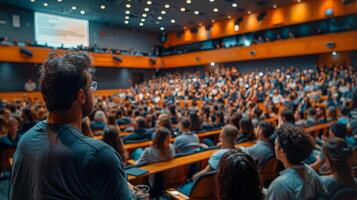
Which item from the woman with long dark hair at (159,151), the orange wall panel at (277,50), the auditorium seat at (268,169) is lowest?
the auditorium seat at (268,169)

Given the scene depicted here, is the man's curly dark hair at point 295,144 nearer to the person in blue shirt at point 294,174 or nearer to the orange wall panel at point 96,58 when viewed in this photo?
the person in blue shirt at point 294,174

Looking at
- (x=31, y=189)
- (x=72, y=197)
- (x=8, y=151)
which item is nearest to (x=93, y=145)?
(x=72, y=197)

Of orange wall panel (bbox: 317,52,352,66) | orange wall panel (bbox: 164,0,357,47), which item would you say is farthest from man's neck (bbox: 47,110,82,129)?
orange wall panel (bbox: 317,52,352,66)

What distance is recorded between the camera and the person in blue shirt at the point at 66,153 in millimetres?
965

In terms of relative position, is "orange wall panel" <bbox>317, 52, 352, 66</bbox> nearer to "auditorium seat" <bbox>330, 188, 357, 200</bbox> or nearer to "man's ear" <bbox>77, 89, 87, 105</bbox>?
"auditorium seat" <bbox>330, 188, 357, 200</bbox>

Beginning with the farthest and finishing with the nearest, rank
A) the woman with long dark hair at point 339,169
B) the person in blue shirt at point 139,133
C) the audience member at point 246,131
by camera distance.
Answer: the person in blue shirt at point 139,133, the audience member at point 246,131, the woman with long dark hair at point 339,169

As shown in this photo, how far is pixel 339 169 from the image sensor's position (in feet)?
7.45

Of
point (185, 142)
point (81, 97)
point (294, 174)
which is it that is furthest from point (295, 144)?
point (185, 142)

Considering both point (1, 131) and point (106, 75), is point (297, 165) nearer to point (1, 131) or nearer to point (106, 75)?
point (1, 131)

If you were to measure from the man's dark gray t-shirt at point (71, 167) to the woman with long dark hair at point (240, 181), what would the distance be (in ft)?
1.63

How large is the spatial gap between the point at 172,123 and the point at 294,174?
5.88m

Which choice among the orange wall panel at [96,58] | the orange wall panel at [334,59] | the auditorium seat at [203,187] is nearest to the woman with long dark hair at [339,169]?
the auditorium seat at [203,187]

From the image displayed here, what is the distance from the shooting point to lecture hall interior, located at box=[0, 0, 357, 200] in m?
1.05

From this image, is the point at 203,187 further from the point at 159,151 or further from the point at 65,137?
A: the point at 65,137
